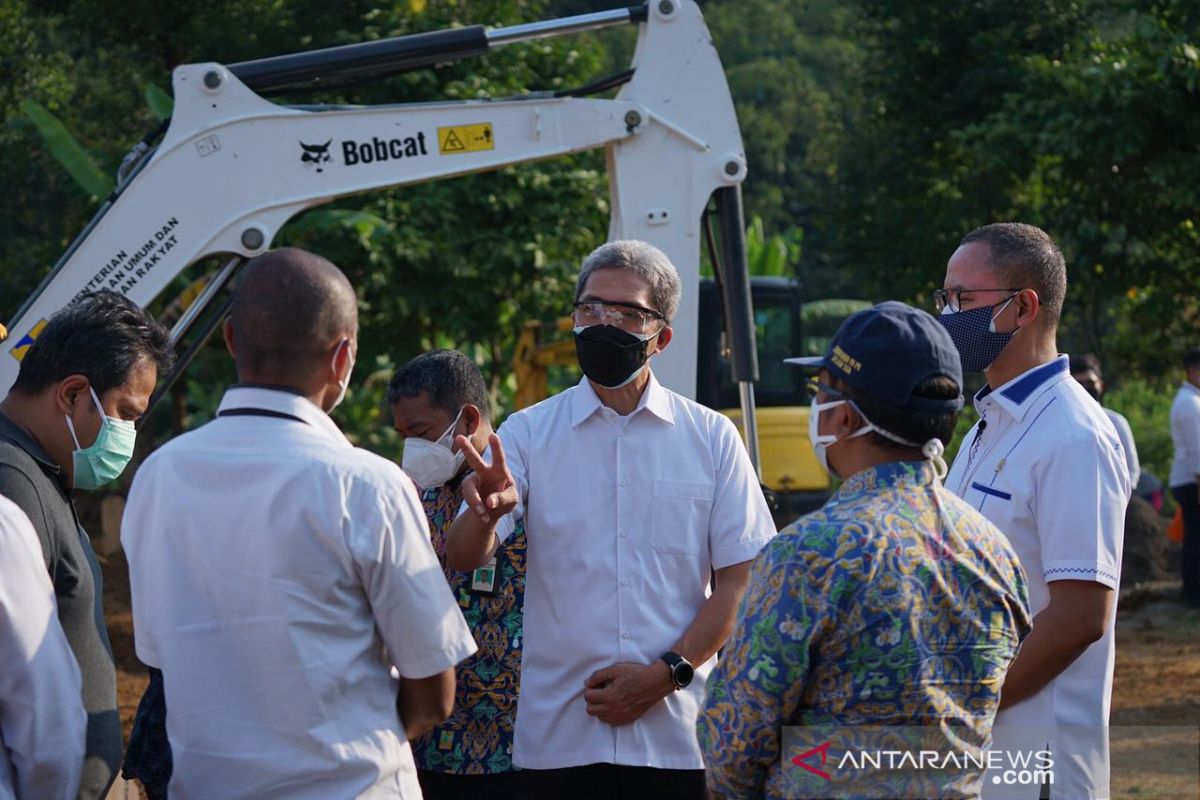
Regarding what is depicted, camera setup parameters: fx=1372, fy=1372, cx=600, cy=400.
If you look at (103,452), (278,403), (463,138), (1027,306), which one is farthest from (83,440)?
(463,138)

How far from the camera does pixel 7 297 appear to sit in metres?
12.7

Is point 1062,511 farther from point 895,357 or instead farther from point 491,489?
point 491,489

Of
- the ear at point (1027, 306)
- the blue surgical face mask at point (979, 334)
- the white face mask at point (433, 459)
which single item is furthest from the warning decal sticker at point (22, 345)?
the ear at point (1027, 306)

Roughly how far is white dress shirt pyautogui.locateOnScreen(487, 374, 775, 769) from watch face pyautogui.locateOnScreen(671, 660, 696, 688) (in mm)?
58

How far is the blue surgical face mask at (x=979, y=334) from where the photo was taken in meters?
3.47

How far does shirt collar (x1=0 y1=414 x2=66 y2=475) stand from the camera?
295 cm

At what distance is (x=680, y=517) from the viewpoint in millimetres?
3426

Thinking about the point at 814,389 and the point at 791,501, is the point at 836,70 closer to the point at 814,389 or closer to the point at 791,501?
the point at 791,501

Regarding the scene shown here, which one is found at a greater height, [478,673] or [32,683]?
[32,683]

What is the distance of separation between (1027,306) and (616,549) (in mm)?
1204

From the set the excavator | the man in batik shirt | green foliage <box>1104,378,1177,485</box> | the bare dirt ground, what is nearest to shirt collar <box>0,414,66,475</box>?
the man in batik shirt

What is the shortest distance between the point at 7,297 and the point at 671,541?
11.0 meters

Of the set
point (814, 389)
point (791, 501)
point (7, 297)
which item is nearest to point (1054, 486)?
point (814, 389)

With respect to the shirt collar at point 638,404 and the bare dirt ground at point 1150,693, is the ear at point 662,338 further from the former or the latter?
the bare dirt ground at point 1150,693
